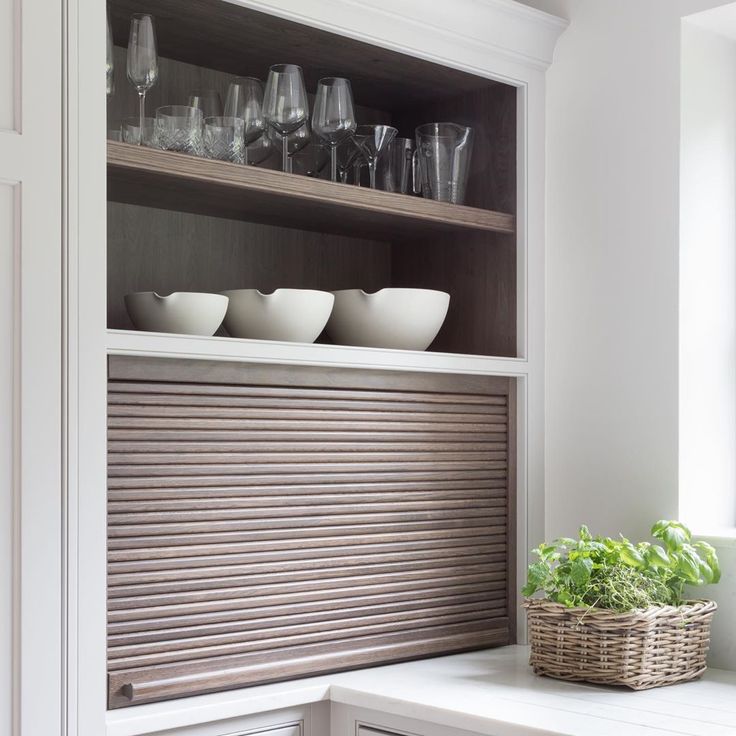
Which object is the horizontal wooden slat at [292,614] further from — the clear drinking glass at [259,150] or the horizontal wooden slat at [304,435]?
the clear drinking glass at [259,150]

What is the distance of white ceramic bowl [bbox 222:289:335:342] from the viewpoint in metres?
1.81

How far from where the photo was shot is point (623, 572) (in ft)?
5.81

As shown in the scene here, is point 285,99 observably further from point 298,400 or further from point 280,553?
point 280,553

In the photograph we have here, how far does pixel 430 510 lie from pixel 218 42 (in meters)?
0.96

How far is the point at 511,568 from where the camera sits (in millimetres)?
2125

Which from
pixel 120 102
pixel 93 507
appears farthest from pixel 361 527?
pixel 120 102

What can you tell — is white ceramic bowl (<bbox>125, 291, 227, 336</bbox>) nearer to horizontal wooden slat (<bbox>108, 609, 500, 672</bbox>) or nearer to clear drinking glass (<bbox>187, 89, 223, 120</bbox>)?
clear drinking glass (<bbox>187, 89, 223, 120</bbox>)

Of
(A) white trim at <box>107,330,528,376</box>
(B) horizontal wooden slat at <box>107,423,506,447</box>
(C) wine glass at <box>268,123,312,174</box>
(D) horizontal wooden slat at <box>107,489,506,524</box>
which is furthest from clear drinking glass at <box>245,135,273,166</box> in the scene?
(D) horizontal wooden slat at <box>107,489,506,524</box>

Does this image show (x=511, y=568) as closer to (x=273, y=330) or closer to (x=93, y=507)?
(x=273, y=330)

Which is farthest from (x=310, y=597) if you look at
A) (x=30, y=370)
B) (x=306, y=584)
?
(x=30, y=370)

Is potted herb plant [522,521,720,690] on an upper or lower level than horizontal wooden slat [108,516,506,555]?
lower

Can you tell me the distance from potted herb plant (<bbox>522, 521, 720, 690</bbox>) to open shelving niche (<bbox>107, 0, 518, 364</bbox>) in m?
0.46

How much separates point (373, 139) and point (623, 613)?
989 mm

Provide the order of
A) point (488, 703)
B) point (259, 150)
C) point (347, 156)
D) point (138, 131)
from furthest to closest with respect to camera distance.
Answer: point (347, 156) → point (259, 150) → point (138, 131) → point (488, 703)
